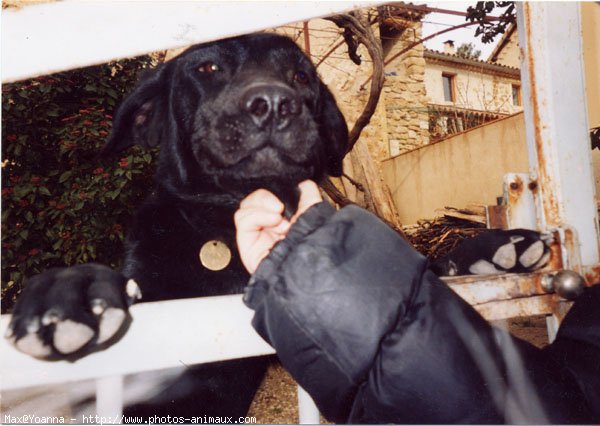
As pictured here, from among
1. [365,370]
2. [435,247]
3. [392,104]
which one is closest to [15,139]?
[365,370]

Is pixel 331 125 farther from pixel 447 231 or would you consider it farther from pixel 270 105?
pixel 447 231

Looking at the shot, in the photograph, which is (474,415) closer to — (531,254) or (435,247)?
(531,254)

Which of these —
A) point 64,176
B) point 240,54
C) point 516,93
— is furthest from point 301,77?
point 516,93

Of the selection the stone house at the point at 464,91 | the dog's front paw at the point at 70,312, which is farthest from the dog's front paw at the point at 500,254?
the stone house at the point at 464,91

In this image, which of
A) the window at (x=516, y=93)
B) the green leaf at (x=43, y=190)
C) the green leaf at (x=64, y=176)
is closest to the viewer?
the green leaf at (x=43, y=190)

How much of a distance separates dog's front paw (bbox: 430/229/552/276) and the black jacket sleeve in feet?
1.27

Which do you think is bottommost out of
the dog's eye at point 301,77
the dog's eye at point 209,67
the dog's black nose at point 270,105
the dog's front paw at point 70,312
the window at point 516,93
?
the dog's front paw at point 70,312

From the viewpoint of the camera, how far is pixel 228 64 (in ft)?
6.66

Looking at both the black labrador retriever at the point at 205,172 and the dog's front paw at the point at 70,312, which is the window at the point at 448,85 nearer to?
the black labrador retriever at the point at 205,172

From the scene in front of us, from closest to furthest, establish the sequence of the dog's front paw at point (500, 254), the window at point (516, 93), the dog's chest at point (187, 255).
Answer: the dog's front paw at point (500, 254) → the dog's chest at point (187, 255) → the window at point (516, 93)

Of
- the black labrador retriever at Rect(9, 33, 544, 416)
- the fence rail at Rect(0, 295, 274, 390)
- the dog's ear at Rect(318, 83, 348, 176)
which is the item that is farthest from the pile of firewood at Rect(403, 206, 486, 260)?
the fence rail at Rect(0, 295, 274, 390)

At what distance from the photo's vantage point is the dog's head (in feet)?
5.12

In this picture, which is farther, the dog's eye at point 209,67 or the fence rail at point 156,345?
the dog's eye at point 209,67

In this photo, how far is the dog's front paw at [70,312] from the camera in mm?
854
